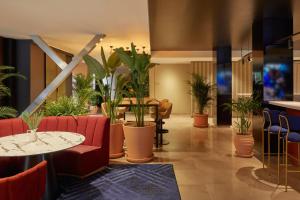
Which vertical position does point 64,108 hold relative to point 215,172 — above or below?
above

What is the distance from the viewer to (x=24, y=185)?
164 centimetres

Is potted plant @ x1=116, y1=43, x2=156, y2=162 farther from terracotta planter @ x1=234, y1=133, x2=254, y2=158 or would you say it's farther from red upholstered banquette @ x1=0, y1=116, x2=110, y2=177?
terracotta planter @ x1=234, y1=133, x2=254, y2=158

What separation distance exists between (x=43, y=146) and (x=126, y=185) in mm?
1375

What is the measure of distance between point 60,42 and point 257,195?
22.3ft

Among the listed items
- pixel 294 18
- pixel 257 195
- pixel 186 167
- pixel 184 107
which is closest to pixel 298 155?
pixel 257 195

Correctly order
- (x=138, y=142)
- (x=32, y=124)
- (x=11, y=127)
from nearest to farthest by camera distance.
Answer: (x=32, y=124), (x=11, y=127), (x=138, y=142)

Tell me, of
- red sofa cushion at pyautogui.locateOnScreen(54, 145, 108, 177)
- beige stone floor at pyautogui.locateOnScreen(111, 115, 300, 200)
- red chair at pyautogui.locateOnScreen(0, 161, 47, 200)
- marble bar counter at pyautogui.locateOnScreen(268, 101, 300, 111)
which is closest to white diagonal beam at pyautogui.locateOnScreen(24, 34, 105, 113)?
beige stone floor at pyautogui.locateOnScreen(111, 115, 300, 200)

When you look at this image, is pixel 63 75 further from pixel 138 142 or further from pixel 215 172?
pixel 215 172

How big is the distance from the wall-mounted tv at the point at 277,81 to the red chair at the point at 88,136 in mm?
3280

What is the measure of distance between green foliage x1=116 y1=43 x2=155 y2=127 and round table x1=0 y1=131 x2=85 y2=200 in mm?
1750

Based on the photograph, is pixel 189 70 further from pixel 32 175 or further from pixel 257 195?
pixel 32 175

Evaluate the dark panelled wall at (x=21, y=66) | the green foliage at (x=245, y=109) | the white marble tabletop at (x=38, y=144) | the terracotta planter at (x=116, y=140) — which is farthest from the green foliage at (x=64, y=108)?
the dark panelled wall at (x=21, y=66)

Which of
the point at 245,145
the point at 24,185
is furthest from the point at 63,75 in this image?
the point at 24,185

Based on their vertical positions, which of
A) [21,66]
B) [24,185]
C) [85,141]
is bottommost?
[85,141]
